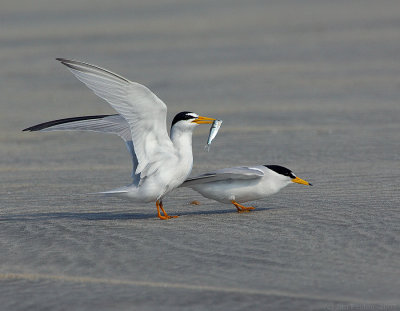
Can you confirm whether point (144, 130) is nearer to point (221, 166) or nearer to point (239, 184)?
point (239, 184)

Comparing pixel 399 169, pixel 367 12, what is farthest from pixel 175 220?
pixel 367 12

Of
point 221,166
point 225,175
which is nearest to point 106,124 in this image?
point 225,175

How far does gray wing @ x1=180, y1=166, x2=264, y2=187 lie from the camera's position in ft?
19.8

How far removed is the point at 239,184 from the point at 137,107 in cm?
97

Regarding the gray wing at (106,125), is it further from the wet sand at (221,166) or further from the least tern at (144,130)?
the wet sand at (221,166)

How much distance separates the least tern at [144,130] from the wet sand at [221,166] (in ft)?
0.85

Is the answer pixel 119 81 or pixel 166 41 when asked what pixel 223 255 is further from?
pixel 166 41

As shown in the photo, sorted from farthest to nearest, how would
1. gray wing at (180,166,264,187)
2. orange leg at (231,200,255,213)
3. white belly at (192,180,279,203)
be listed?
1. orange leg at (231,200,255,213)
2. white belly at (192,180,279,203)
3. gray wing at (180,166,264,187)

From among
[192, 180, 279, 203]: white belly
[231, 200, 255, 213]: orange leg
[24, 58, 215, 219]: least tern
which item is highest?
[24, 58, 215, 219]: least tern

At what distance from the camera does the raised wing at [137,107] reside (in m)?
5.59

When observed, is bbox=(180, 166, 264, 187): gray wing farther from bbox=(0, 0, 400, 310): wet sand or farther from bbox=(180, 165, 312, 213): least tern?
bbox=(0, 0, 400, 310): wet sand

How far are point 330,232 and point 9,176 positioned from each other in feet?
11.2

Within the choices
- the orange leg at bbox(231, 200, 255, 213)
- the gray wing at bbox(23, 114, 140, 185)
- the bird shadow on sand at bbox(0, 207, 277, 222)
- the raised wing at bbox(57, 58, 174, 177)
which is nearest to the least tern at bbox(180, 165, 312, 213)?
the orange leg at bbox(231, 200, 255, 213)

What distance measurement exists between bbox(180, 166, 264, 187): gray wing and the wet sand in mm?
254
